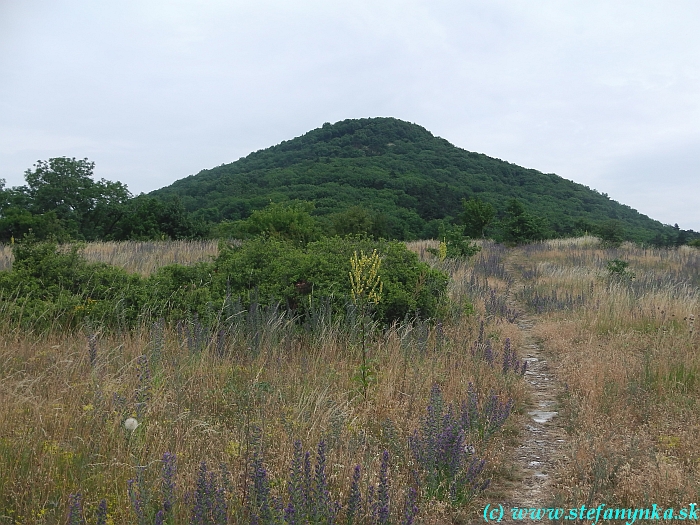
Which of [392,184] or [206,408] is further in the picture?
[392,184]

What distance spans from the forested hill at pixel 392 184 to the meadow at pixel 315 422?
24.0 meters

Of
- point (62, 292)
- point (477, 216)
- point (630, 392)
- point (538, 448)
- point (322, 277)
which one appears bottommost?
point (538, 448)

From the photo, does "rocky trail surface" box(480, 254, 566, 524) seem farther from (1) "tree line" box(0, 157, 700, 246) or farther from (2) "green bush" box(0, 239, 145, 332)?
(1) "tree line" box(0, 157, 700, 246)

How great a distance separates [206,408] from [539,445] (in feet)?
8.23

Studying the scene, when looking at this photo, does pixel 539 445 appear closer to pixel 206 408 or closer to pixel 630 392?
pixel 630 392

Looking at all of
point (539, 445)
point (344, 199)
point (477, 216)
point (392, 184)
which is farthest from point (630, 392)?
point (392, 184)

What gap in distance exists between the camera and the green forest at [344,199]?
24.3m

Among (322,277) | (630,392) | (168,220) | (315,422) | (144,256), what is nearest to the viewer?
(315,422)

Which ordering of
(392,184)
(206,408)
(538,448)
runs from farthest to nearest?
(392,184) < (538,448) < (206,408)

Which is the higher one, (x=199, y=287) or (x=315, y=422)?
(x=199, y=287)

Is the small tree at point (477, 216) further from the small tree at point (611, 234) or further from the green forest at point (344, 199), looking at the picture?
the small tree at point (611, 234)

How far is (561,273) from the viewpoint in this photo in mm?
12945

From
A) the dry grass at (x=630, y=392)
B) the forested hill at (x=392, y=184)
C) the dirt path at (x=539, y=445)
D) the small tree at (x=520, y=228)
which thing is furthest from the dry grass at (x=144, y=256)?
the small tree at (x=520, y=228)

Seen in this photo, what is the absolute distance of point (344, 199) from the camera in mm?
48094
